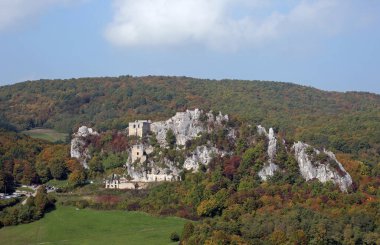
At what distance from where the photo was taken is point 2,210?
7294 cm

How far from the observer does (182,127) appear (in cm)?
8781

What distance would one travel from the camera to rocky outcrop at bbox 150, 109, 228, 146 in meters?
87.2

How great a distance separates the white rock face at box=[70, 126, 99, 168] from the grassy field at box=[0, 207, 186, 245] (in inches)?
645

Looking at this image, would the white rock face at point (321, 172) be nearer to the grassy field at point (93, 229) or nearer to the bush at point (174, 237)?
the grassy field at point (93, 229)

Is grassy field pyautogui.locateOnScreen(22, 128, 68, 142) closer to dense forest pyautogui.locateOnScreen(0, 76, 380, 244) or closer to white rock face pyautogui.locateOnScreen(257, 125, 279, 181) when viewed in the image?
dense forest pyautogui.locateOnScreen(0, 76, 380, 244)

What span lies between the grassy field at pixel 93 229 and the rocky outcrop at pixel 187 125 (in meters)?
16.7

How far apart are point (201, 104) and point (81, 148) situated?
55032mm

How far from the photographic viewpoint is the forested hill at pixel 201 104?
117688 millimetres

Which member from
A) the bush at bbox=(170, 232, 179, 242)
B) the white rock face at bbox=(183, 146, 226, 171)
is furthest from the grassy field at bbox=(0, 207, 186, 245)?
the white rock face at bbox=(183, 146, 226, 171)

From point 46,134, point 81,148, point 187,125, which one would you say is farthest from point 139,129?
point 46,134

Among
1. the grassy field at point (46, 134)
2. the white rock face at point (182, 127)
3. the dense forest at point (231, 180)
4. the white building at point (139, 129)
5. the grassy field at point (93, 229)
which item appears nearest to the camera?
the dense forest at point (231, 180)

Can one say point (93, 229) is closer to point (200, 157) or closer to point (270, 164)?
point (200, 157)

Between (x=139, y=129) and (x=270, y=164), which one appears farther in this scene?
(x=139, y=129)

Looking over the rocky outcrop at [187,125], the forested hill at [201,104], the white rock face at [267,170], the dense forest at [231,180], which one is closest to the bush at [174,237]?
the dense forest at [231,180]
